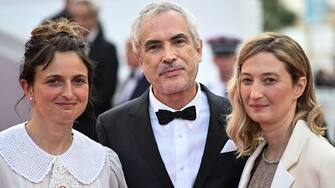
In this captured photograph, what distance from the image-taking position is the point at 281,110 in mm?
3740

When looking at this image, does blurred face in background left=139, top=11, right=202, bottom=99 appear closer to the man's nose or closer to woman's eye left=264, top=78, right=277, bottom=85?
the man's nose

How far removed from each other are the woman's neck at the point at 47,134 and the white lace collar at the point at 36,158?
0.02 m

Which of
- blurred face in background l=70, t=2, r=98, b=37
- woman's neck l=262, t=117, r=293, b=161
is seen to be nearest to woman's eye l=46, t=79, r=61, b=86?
woman's neck l=262, t=117, r=293, b=161

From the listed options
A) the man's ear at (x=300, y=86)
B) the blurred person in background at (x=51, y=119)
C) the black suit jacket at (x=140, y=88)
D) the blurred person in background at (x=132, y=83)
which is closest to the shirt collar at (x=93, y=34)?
the blurred person in background at (x=132, y=83)

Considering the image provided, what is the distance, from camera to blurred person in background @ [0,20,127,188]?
3.50m

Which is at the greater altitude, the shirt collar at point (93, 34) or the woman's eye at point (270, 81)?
the woman's eye at point (270, 81)

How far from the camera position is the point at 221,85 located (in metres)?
7.33

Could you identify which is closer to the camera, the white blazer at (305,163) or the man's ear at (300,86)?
the white blazer at (305,163)

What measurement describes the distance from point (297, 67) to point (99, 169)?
44.5 inches

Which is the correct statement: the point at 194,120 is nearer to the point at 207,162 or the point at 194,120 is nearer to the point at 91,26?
the point at 207,162

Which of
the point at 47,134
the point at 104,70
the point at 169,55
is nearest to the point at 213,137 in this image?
the point at 169,55

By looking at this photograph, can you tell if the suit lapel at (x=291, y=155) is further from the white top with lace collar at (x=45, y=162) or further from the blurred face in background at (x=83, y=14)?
the blurred face in background at (x=83, y=14)

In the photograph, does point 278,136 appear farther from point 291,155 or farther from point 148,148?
point 148,148

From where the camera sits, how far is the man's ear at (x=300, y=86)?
377 cm
